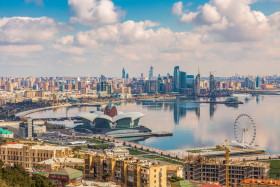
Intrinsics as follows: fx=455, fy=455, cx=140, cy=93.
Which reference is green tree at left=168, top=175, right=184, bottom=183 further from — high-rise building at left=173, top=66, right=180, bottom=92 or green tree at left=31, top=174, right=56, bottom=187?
high-rise building at left=173, top=66, right=180, bottom=92

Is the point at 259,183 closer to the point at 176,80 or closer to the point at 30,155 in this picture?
the point at 30,155

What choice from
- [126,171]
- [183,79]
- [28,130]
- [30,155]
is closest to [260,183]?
[126,171]

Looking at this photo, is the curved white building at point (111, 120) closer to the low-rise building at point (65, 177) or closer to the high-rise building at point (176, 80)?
the low-rise building at point (65, 177)

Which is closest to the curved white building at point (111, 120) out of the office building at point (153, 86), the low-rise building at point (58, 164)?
the low-rise building at point (58, 164)

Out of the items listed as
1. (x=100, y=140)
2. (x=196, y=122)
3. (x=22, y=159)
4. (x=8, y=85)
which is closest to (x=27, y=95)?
(x=8, y=85)

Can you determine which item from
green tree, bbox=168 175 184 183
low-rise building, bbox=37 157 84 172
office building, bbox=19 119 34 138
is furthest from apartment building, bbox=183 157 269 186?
office building, bbox=19 119 34 138
